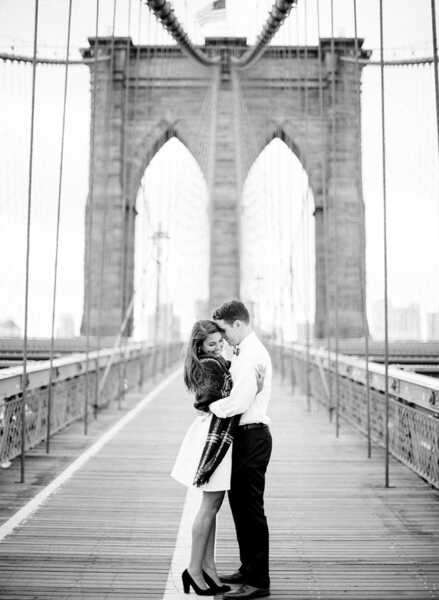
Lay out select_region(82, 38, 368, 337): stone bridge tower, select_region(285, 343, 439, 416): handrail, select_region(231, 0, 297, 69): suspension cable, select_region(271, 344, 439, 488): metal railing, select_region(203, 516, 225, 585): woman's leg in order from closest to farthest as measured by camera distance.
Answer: select_region(203, 516, 225, 585): woman's leg → select_region(285, 343, 439, 416): handrail → select_region(271, 344, 439, 488): metal railing → select_region(231, 0, 297, 69): suspension cable → select_region(82, 38, 368, 337): stone bridge tower

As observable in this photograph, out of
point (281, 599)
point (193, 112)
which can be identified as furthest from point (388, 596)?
point (193, 112)

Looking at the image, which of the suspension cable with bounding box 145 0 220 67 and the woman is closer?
the woman

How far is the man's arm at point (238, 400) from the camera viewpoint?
233 centimetres

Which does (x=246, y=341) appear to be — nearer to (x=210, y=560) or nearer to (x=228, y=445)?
(x=228, y=445)

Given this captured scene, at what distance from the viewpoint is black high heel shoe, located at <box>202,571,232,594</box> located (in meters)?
2.40

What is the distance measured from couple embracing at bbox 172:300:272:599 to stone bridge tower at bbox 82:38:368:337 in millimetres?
21024

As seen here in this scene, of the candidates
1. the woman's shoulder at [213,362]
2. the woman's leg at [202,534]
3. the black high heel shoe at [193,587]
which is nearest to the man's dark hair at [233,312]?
the woman's shoulder at [213,362]

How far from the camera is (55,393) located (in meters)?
5.96

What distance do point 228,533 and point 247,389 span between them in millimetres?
1228

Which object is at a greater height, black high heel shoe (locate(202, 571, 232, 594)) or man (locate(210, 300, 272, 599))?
man (locate(210, 300, 272, 599))

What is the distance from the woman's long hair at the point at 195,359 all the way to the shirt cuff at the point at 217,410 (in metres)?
0.09

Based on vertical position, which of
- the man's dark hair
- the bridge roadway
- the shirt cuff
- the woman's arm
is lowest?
the bridge roadway

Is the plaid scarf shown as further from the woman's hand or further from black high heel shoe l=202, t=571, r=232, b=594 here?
black high heel shoe l=202, t=571, r=232, b=594

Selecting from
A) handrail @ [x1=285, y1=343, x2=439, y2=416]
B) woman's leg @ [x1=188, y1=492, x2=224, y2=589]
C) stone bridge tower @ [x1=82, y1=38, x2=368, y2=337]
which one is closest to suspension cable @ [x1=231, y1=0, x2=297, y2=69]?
stone bridge tower @ [x1=82, y1=38, x2=368, y2=337]
